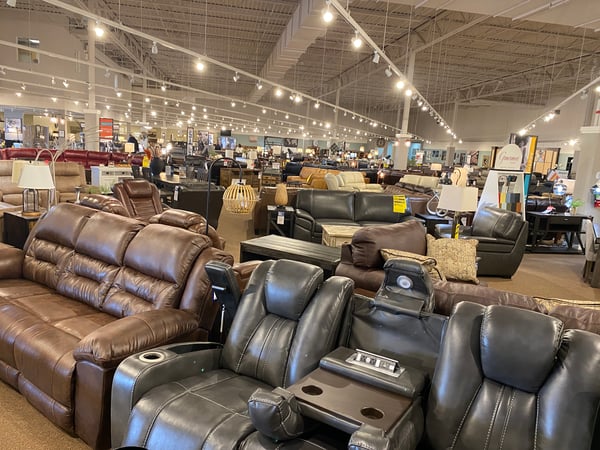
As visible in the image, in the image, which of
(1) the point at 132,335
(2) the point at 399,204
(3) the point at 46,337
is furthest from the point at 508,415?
(2) the point at 399,204

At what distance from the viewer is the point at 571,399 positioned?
4.66 feet

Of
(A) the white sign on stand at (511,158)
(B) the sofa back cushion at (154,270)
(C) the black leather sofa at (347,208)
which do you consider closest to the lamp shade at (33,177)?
(B) the sofa back cushion at (154,270)

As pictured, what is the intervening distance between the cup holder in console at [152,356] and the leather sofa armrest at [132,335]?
160 millimetres

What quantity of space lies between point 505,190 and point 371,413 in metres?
6.83

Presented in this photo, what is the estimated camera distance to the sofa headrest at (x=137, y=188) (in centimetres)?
584

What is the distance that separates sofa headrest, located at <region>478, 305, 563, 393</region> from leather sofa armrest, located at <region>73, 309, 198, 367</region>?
1.61 meters

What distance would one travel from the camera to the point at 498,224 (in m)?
5.92

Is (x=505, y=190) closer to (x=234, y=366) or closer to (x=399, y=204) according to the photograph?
(x=399, y=204)

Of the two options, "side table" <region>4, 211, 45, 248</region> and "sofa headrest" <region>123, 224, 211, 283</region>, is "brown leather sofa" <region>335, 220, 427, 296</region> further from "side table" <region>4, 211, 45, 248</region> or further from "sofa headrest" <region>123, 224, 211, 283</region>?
"side table" <region>4, 211, 45, 248</region>

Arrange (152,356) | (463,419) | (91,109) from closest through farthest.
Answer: (463,419) < (152,356) < (91,109)

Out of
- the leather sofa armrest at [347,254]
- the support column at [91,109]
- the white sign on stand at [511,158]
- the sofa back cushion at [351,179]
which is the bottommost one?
the leather sofa armrest at [347,254]

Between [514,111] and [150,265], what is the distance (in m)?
24.0

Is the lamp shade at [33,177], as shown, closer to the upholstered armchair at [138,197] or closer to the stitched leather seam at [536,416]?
the upholstered armchair at [138,197]

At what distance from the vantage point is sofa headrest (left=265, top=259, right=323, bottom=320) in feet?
6.78
